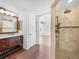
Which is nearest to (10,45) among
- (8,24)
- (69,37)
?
(8,24)

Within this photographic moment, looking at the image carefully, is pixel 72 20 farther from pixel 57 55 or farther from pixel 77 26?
pixel 57 55

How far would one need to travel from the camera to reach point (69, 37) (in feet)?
7.20

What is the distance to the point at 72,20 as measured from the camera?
212 centimetres

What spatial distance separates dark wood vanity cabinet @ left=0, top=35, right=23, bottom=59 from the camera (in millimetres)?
3974

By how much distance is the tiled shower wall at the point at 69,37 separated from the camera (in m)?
2.03

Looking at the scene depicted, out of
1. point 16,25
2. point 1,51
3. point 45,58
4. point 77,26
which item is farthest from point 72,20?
point 16,25

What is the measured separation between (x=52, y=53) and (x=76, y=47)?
81 cm

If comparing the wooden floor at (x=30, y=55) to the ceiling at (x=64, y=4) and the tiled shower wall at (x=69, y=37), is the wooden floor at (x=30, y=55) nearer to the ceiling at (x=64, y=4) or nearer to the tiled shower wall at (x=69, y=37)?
the tiled shower wall at (x=69, y=37)

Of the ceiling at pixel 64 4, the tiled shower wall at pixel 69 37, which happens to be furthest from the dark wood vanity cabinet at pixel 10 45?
the ceiling at pixel 64 4

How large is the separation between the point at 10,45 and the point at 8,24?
1012mm

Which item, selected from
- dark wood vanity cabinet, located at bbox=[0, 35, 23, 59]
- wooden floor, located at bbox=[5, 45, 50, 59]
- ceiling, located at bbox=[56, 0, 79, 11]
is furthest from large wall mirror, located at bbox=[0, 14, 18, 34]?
ceiling, located at bbox=[56, 0, 79, 11]

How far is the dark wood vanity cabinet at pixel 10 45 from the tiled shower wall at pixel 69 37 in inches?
94.1

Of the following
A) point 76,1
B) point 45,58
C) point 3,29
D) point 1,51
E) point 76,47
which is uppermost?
point 76,1

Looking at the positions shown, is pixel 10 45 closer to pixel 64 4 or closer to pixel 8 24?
pixel 8 24
